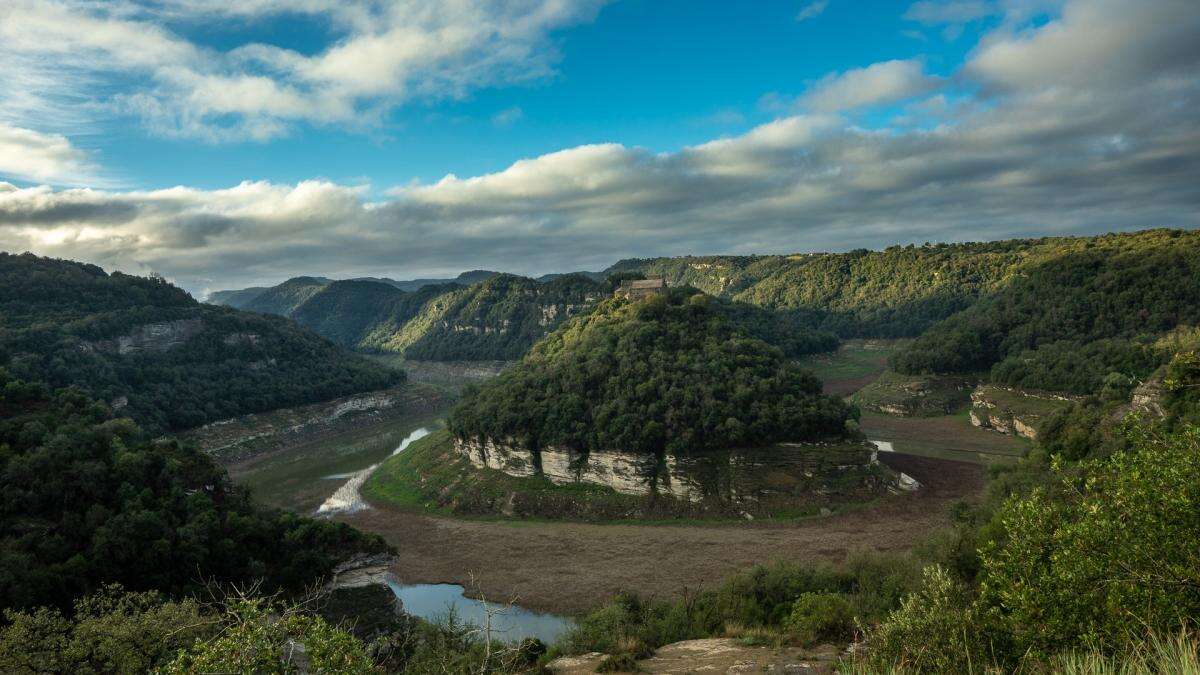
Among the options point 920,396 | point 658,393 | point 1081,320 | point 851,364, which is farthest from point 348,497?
point 1081,320

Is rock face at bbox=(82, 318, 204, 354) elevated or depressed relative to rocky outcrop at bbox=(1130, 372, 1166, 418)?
elevated

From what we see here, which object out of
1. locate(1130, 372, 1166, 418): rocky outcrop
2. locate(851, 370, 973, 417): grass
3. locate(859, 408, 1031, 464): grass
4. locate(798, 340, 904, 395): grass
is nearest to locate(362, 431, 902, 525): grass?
locate(1130, 372, 1166, 418): rocky outcrop

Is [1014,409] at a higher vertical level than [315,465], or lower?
higher

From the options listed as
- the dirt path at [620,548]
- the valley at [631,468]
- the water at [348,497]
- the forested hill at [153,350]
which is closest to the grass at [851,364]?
the valley at [631,468]

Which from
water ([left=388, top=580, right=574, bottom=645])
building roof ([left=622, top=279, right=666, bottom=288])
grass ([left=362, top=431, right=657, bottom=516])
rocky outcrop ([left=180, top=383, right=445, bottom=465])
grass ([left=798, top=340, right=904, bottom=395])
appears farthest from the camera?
grass ([left=798, top=340, right=904, bottom=395])

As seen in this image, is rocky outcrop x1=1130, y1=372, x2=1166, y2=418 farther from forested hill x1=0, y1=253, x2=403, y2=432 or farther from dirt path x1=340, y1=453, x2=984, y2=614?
forested hill x1=0, y1=253, x2=403, y2=432

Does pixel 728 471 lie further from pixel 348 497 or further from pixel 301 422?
pixel 301 422

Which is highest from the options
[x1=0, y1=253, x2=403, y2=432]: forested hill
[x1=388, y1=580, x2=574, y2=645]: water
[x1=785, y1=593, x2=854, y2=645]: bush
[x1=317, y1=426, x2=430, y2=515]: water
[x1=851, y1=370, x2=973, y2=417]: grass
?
[x1=0, y1=253, x2=403, y2=432]: forested hill

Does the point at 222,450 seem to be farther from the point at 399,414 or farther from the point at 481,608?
the point at 481,608
